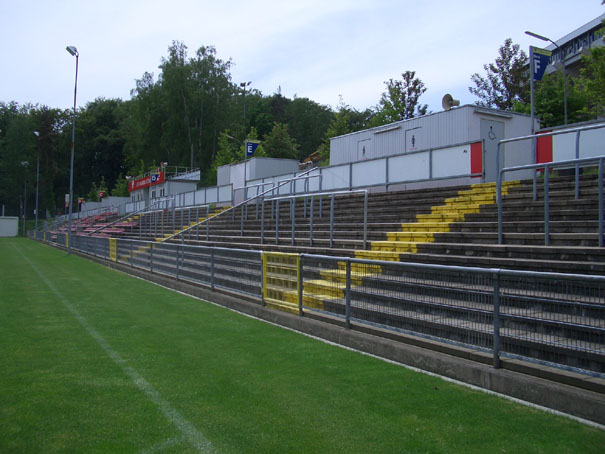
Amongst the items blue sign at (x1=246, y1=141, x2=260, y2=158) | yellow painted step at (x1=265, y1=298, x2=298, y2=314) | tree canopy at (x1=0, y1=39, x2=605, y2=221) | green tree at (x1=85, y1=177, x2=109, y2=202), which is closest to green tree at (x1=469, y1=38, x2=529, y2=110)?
tree canopy at (x1=0, y1=39, x2=605, y2=221)

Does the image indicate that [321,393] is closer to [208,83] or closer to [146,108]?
[208,83]

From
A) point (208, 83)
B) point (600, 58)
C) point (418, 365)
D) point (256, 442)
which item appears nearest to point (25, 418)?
point (256, 442)

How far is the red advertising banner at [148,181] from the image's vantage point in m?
49.1

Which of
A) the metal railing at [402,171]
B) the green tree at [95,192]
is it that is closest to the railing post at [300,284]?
the metal railing at [402,171]

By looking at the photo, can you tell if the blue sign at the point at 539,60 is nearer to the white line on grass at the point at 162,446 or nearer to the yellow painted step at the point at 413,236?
the yellow painted step at the point at 413,236

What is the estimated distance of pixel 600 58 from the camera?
18.4 metres

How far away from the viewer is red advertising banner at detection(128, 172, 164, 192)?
49125 millimetres

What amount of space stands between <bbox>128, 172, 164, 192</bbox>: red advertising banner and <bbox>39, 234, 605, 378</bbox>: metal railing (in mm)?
41499

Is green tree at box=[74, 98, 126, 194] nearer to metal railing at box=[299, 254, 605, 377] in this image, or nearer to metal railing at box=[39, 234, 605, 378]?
metal railing at box=[39, 234, 605, 378]

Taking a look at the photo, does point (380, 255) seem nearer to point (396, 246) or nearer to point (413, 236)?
point (396, 246)

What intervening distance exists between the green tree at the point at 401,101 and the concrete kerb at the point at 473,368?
102 ft

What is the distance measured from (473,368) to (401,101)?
116ft

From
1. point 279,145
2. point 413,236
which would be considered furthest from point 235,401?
point 279,145

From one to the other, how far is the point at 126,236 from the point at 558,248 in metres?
27.0
